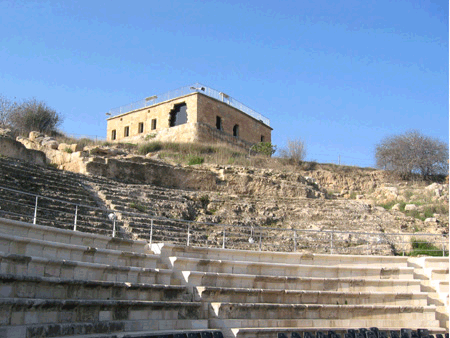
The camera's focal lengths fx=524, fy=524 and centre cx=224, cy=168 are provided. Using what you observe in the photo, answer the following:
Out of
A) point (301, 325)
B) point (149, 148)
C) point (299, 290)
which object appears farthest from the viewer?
point (149, 148)

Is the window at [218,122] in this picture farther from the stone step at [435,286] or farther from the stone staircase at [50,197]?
the stone step at [435,286]

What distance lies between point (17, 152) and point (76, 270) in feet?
31.5

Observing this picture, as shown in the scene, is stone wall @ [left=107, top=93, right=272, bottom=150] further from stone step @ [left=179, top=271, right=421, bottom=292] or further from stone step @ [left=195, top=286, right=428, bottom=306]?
stone step @ [left=195, top=286, right=428, bottom=306]

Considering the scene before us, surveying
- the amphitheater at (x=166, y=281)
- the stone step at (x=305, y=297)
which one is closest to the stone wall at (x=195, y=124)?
the amphitheater at (x=166, y=281)

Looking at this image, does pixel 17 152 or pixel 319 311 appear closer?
pixel 319 311

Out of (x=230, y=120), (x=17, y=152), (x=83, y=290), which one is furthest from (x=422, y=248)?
(x=230, y=120)

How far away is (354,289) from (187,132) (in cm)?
2020

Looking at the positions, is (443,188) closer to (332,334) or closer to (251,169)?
(251,169)

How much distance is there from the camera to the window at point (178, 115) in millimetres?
33250

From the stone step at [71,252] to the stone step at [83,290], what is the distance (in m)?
0.57

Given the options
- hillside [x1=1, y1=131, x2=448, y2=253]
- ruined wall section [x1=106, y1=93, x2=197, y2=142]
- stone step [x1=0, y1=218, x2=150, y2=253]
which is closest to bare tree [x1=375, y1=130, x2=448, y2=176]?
hillside [x1=1, y1=131, x2=448, y2=253]

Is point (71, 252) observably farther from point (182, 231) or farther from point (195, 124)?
point (195, 124)

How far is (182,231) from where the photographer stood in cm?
1425

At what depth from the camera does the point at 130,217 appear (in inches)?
525
